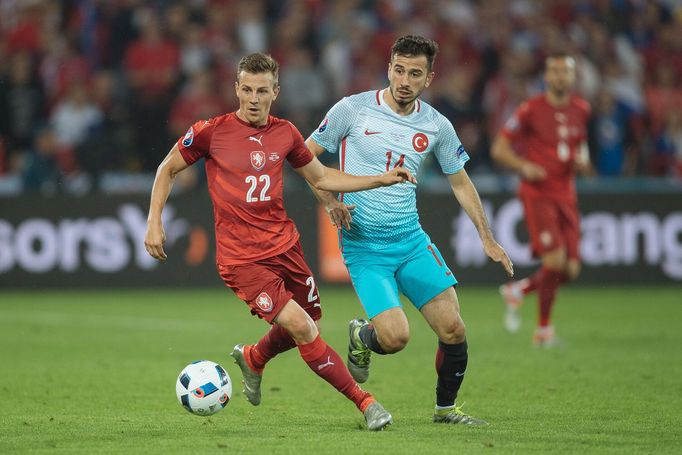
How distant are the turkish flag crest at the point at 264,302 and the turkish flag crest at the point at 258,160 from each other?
77cm

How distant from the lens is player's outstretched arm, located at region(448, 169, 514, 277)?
7324 mm

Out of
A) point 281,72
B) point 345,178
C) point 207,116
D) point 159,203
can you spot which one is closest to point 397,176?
point 345,178

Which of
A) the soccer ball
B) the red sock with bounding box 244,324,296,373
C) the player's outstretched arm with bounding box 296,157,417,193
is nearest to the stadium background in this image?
the red sock with bounding box 244,324,296,373

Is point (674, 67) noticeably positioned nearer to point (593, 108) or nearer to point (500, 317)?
point (593, 108)

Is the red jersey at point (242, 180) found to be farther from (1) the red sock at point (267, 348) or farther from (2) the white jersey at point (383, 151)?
(1) the red sock at point (267, 348)

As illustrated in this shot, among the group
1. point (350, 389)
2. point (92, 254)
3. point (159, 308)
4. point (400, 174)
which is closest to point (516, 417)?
point (350, 389)

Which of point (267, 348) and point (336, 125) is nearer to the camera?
point (336, 125)

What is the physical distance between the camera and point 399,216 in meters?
7.66

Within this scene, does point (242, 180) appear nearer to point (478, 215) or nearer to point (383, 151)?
point (383, 151)

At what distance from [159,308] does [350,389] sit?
28.1 feet

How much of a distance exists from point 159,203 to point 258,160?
0.66m

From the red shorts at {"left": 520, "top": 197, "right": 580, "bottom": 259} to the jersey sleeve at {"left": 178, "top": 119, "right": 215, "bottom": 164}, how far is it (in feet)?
17.6

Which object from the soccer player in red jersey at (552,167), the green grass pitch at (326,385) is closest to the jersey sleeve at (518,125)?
the soccer player in red jersey at (552,167)

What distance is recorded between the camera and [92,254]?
16844 millimetres
